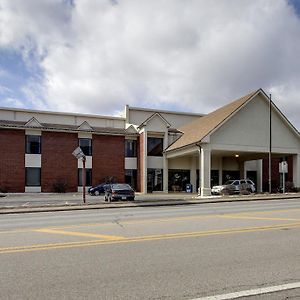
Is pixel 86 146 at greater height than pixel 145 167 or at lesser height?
greater

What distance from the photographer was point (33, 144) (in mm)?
41188

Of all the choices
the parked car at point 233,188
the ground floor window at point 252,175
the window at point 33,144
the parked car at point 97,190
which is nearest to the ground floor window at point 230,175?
the ground floor window at point 252,175

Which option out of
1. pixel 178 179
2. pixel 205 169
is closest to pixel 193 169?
pixel 178 179

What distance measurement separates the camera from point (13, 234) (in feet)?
37.6

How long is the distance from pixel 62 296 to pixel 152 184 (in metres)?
37.7

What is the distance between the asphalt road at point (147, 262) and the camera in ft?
19.2

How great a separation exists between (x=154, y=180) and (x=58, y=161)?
1002 cm

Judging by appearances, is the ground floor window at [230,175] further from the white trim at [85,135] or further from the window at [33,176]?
the window at [33,176]

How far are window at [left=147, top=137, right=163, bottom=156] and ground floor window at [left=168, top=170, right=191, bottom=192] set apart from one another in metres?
2.53

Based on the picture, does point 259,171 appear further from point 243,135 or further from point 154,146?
point 243,135

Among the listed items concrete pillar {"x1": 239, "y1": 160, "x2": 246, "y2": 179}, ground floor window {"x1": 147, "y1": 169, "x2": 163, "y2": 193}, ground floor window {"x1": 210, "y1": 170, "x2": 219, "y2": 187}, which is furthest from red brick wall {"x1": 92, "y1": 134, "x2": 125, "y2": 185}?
concrete pillar {"x1": 239, "y1": 160, "x2": 246, "y2": 179}

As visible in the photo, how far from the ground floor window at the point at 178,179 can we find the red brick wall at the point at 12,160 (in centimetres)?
1506

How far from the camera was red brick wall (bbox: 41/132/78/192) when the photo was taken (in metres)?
41.2

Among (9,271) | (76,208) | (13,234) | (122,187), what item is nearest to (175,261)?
(9,271)
